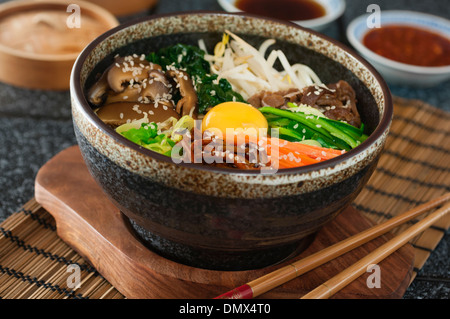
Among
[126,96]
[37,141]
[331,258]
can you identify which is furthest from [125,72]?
[331,258]

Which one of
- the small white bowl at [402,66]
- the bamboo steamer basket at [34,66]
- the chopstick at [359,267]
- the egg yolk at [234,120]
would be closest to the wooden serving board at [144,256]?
the chopstick at [359,267]

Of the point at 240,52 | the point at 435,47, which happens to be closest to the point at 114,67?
the point at 240,52

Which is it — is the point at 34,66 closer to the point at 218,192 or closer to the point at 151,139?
the point at 151,139

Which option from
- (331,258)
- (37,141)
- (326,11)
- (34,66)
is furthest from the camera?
(326,11)

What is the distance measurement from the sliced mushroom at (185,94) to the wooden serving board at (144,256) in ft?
1.25

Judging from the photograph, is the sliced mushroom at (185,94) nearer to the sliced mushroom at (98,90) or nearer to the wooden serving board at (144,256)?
the sliced mushroom at (98,90)

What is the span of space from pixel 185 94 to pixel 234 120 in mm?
215

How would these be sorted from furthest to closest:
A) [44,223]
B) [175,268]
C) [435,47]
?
[435,47] < [44,223] < [175,268]

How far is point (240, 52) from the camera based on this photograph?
1.88 metres

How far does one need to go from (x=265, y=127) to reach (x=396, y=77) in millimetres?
1303

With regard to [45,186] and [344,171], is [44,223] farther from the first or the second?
[344,171]

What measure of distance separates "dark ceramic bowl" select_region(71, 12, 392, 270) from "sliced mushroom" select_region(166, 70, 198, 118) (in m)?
0.23

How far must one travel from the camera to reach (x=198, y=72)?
1.83 metres

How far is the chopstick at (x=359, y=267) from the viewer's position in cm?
142
